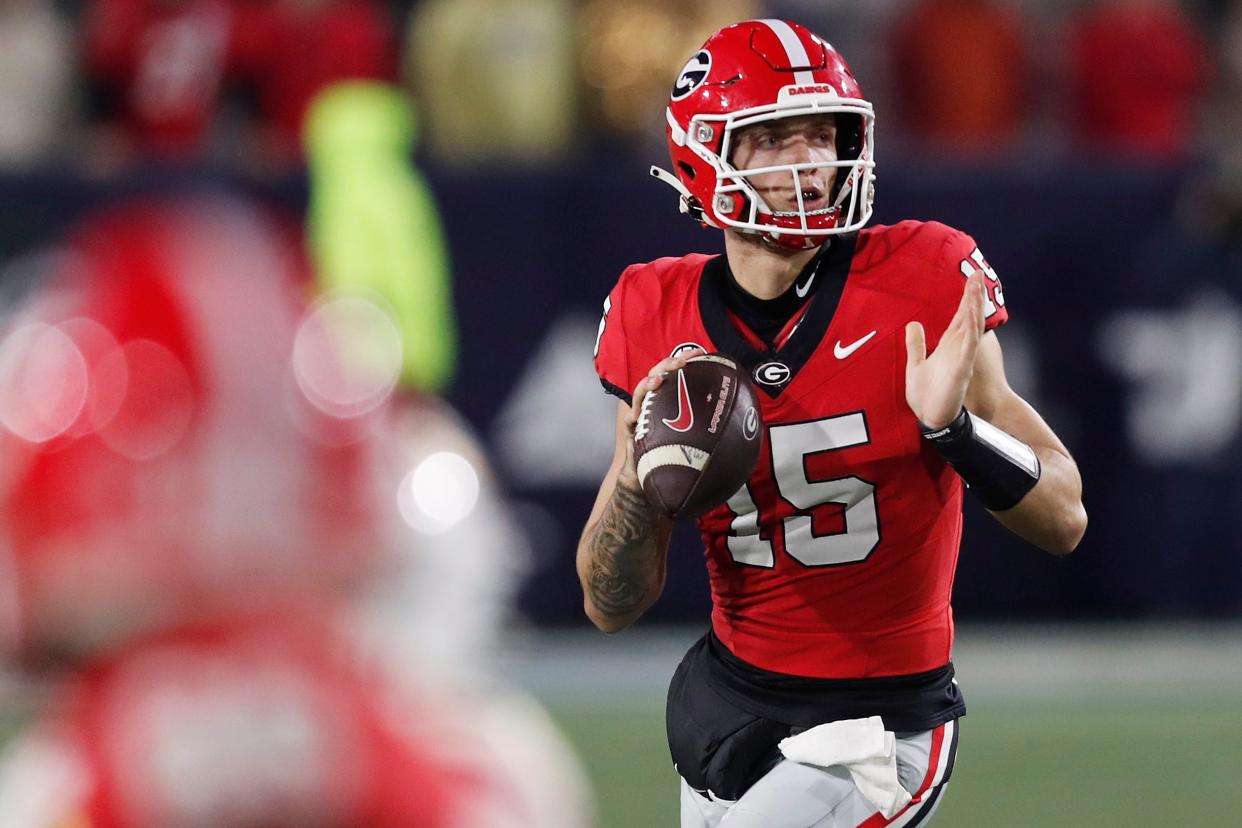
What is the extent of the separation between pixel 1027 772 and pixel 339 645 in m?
4.91

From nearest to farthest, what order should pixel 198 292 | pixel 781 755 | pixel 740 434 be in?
pixel 198 292 < pixel 740 434 < pixel 781 755

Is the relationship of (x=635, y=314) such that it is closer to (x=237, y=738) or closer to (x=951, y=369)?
(x=951, y=369)

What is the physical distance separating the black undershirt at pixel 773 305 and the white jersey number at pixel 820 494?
18 cm

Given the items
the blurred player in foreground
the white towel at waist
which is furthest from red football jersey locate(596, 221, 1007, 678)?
the blurred player in foreground

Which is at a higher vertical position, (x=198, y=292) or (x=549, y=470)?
(x=198, y=292)

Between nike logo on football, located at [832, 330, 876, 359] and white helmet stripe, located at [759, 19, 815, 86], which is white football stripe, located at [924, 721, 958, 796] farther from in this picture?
white helmet stripe, located at [759, 19, 815, 86]

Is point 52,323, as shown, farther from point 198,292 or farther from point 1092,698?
point 1092,698

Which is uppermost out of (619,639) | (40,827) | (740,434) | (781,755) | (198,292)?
(198,292)

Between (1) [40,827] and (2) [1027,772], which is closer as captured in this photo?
(1) [40,827]

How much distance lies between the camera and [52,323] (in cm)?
126

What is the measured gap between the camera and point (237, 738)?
1.24 m

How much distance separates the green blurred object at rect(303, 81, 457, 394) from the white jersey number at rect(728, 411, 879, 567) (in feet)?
12.8

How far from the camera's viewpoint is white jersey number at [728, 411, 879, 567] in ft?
9.94

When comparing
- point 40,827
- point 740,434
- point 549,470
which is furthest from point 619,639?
point 40,827
